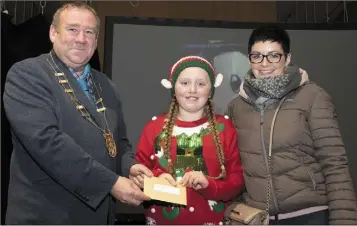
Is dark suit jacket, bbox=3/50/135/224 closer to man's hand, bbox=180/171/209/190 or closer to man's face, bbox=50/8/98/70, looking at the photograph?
man's face, bbox=50/8/98/70

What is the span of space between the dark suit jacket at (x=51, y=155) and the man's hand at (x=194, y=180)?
0.30m

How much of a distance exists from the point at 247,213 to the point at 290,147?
350 millimetres

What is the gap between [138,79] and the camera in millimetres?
3004

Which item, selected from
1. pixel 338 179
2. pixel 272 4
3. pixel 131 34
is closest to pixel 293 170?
pixel 338 179

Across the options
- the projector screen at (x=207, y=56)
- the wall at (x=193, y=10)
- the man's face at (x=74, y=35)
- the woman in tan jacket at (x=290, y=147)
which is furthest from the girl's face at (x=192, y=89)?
the wall at (x=193, y=10)

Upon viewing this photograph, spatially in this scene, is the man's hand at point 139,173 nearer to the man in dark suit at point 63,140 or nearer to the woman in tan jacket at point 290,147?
the man in dark suit at point 63,140

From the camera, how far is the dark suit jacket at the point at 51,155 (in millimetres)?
1462

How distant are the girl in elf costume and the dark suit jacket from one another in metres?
0.24

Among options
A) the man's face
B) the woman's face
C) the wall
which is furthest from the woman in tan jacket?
the wall

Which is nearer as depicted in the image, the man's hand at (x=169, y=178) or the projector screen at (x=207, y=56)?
the man's hand at (x=169, y=178)

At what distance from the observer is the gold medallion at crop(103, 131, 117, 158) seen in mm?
1648

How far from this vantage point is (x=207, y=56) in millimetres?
3078

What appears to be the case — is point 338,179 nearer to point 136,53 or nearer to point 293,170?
point 293,170

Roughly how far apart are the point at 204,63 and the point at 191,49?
4.02ft
